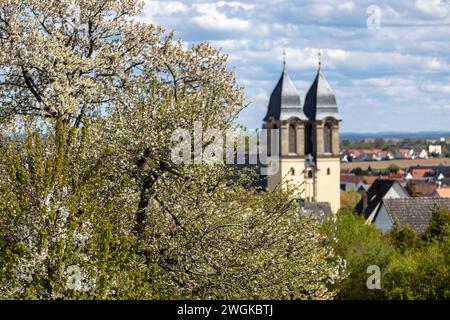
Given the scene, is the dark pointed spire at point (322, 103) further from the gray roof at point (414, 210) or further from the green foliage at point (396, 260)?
the green foliage at point (396, 260)

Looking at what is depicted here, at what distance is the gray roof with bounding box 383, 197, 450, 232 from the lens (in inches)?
2322

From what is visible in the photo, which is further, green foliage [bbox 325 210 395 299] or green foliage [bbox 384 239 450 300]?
green foliage [bbox 325 210 395 299]

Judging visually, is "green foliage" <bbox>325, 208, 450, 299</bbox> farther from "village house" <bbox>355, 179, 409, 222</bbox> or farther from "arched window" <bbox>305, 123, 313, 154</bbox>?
"arched window" <bbox>305, 123, 313, 154</bbox>

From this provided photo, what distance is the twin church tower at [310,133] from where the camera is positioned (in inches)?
4621

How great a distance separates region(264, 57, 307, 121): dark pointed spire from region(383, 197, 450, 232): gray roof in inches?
2158

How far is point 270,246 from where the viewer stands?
20.4m

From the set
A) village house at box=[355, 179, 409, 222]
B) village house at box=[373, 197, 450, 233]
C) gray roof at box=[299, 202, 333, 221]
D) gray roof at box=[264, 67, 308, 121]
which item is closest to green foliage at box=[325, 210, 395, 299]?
gray roof at box=[299, 202, 333, 221]

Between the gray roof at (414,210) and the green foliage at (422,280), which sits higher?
the gray roof at (414,210)

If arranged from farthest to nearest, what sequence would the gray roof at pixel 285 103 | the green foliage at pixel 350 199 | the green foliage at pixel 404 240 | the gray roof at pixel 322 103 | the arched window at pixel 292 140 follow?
1. the green foliage at pixel 350 199
2. the gray roof at pixel 322 103
3. the arched window at pixel 292 140
4. the gray roof at pixel 285 103
5. the green foliage at pixel 404 240

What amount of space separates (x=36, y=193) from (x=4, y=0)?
28.7 ft

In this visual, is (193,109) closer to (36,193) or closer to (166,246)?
(166,246)

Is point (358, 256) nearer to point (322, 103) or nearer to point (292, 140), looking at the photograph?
point (292, 140)

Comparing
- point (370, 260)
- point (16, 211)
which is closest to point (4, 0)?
point (16, 211)

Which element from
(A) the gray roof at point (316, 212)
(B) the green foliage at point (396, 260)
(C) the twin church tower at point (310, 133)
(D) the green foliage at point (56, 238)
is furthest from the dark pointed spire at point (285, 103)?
(D) the green foliage at point (56, 238)
